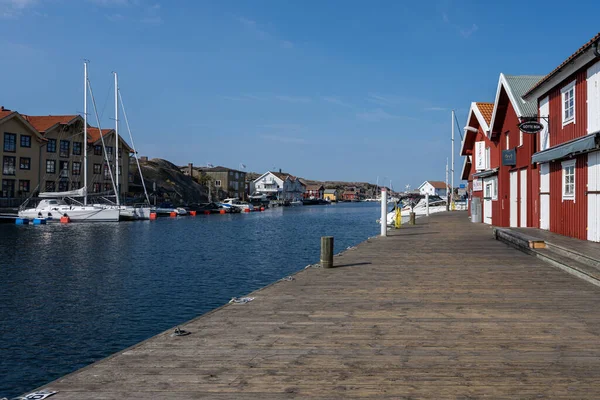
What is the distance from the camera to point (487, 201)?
33.7m

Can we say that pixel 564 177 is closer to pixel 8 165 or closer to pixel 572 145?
pixel 572 145

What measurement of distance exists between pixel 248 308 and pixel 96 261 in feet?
66.7

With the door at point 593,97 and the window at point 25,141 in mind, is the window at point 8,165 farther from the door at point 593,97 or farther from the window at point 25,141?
the door at point 593,97

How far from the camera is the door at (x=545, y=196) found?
794 inches

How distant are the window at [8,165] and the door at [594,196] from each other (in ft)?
212

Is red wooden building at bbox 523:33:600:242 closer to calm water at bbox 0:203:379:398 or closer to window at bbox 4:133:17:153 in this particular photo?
calm water at bbox 0:203:379:398

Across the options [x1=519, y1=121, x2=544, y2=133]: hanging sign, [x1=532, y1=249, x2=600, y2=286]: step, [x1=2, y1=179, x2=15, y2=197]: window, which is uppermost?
[x1=519, y1=121, x2=544, y2=133]: hanging sign

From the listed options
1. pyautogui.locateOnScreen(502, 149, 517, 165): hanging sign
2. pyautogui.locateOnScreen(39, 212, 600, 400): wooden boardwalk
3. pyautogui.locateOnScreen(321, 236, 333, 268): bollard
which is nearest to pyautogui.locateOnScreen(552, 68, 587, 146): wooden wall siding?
pyautogui.locateOnScreen(502, 149, 517, 165): hanging sign

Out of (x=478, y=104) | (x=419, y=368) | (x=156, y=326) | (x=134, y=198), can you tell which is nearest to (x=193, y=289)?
(x=156, y=326)

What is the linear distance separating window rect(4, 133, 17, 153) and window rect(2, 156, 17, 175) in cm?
100

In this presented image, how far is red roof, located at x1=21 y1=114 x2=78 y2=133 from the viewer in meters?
69.8

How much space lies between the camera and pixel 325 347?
21.6 ft

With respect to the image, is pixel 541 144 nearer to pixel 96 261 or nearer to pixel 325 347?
pixel 325 347

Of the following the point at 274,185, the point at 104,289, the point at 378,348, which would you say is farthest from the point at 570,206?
the point at 274,185
